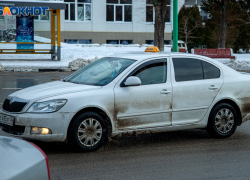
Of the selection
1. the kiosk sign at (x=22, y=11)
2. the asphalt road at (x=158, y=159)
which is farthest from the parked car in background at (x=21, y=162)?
the kiosk sign at (x=22, y=11)

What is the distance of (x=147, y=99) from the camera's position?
245 inches

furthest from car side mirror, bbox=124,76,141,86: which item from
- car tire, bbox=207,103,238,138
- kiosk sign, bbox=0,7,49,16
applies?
kiosk sign, bbox=0,7,49,16

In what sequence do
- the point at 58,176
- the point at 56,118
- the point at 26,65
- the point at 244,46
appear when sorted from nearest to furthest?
the point at 58,176, the point at 56,118, the point at 26,65, the point at 244,46

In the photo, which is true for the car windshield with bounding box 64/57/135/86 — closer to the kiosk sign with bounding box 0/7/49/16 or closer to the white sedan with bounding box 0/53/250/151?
the white sedan with bounding box 0/53/250/151

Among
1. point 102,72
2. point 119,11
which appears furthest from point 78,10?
point 102,72

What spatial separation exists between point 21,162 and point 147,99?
3.76m

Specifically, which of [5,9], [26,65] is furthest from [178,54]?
[5,9]

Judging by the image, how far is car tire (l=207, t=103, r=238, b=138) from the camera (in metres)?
6.80

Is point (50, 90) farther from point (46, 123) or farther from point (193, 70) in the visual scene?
point (193, 70)

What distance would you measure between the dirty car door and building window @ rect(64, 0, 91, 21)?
108 ft

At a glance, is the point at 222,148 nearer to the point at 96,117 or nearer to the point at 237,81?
the point at 237,81

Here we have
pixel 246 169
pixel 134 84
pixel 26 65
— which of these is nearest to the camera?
pixel 246 169

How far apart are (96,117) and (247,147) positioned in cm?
248

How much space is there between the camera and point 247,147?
21.1ft
